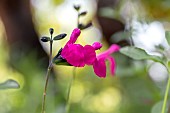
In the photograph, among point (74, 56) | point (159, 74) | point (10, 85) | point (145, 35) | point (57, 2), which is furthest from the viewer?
point (57, 2)

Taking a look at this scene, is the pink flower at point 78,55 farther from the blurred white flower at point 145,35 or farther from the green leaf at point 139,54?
the blurred white flower at point 145,35

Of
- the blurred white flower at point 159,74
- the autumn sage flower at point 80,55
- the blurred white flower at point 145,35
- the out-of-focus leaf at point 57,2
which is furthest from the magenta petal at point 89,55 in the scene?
the out-of-focus leaf at point 57,2

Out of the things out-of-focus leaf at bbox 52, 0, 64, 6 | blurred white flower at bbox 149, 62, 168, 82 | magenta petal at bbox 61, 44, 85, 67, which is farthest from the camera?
out-of-focus leaf at bbox 52, 0, 64, 6

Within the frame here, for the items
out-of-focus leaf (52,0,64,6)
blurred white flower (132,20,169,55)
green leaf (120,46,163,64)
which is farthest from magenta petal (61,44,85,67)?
out-of-focus leaf (52,0,64,6)

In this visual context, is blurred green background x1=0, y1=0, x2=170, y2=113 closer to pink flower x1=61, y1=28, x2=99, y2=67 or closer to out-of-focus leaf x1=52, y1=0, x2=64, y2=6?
out-of-focus leaf x1=52, y1=0, x2=64, y2=6

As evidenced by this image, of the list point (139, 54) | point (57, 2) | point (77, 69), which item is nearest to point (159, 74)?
point (77, 69)

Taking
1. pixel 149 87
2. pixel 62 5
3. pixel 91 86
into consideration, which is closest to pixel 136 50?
pixel 149 87

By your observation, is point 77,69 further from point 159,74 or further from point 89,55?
point 89,55

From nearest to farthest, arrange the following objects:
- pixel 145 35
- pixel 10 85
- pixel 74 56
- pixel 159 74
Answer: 1. pixel 74 56
2. pixel 10 85
3. pixel 145 35
4. pixel 159 74

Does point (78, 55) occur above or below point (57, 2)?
below
